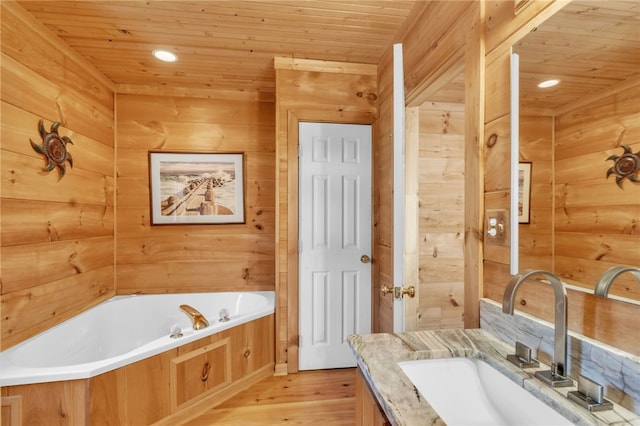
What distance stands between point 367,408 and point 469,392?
318 mm

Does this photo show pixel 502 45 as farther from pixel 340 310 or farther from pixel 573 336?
pixel 340 310

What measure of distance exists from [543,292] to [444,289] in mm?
1417

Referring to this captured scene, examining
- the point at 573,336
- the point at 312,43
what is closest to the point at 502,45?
the point at 573,336

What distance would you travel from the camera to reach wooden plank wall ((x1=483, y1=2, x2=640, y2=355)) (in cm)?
70

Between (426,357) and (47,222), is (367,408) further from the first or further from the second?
(47,222)

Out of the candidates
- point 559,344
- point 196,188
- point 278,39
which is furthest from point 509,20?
point 196,188

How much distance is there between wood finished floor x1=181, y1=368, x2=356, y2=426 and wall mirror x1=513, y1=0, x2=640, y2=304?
1552 mm

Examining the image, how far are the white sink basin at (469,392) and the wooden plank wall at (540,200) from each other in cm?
25

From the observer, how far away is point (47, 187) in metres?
1.88

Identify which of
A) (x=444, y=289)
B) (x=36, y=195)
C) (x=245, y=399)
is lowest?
(x=245, y=399)

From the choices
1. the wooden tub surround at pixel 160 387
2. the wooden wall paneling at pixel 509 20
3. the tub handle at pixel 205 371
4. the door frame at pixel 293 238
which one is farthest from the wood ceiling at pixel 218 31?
the tub handle at pixel 205 371

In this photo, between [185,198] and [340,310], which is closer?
[340,310]

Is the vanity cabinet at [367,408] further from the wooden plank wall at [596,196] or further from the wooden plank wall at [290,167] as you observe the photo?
the wooden plank wall at [290,167]

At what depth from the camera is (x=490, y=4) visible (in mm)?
1160
